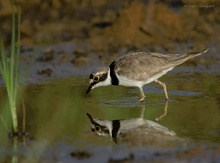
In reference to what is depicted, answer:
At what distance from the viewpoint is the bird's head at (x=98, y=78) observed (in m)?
10.9

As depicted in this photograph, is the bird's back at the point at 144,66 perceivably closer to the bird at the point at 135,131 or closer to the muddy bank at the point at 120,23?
the bird at the point at 135,131

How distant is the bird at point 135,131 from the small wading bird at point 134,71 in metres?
1.37

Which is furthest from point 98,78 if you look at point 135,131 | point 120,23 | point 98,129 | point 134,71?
point 120,23

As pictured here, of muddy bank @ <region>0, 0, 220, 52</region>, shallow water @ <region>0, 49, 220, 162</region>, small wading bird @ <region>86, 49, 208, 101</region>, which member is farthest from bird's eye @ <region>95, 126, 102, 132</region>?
muddy bank @ <region>0, 0, 220, 52</region>

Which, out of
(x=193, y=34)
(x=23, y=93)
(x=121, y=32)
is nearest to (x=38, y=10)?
(x=121, y=32)

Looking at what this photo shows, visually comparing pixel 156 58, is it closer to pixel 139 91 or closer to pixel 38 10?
pixel 139 91

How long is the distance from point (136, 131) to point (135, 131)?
0.05 feet

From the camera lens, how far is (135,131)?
8727mm

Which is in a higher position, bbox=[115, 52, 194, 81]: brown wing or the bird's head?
bbox=[115, 52, 194, 81]: brown wing

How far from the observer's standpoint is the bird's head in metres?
10.9

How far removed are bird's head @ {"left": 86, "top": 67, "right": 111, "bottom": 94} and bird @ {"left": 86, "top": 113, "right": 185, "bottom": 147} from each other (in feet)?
4.35

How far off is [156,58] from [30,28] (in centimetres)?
509

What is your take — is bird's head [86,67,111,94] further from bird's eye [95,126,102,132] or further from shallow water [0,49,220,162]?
bird's eye [95,126,102,132]

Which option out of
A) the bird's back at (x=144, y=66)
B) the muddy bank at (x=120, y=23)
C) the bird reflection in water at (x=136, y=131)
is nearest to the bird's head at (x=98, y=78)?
the bird's back at (x=144, y=66)
